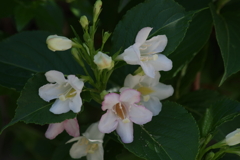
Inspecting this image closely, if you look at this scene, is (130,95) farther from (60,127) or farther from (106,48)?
(106,48)

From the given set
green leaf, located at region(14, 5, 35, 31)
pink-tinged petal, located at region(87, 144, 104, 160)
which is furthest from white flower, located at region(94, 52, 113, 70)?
green leaf, located at region(14, 5, 35, 31)

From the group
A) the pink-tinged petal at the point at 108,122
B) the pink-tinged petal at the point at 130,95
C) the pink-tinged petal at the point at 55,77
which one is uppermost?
the pink-tinged petal at the point at 55,77

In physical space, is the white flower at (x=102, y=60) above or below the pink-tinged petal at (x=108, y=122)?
above

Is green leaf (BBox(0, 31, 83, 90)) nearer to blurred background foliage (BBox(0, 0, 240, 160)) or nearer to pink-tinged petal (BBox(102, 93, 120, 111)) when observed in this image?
blurred background foliage (BBox(0, 0, 240, 160))

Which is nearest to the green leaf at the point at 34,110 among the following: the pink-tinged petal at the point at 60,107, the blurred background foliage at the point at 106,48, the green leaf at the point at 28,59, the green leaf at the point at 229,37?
the pink-tinged petal at the point at 60,107

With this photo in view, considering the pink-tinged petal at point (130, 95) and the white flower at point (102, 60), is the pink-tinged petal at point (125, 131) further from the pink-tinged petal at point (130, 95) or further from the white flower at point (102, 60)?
the white flower at point (102, 60)

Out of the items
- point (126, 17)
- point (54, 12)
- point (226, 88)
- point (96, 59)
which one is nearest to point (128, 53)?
point (96, 59)

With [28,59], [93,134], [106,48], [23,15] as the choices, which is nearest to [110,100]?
[93,134]
